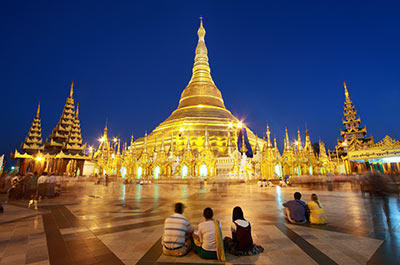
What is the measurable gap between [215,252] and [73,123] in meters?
47.6

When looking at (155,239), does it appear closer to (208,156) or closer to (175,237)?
(175,237)

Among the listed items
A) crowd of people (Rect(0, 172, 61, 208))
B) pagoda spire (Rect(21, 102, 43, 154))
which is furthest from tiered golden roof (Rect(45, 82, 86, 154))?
crowd of people (Rect(0, 172, 61, 208))

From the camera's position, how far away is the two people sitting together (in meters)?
5.57

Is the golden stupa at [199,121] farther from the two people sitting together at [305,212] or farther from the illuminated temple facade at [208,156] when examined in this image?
the two people sitting together at [305,212]

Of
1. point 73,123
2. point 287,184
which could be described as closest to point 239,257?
point 287,184

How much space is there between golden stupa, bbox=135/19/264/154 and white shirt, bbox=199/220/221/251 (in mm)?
25164

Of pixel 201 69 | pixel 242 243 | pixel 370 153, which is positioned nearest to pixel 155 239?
pixel 242 243

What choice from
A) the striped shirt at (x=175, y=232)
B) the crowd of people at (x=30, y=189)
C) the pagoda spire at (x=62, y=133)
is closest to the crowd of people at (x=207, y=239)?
the striped shirt at (x=175, y=232)

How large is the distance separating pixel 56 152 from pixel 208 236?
45.3m

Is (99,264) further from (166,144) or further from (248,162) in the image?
(166,144)

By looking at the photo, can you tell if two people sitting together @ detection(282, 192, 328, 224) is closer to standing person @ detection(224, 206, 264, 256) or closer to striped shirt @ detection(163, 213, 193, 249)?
standing person @ detection(224, 206, 264, 256)

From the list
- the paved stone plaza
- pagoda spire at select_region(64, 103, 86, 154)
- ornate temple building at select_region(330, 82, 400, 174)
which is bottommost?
the paved stone plaza

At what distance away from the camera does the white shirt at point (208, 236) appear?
135 inches

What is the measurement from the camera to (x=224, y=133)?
34.8m
